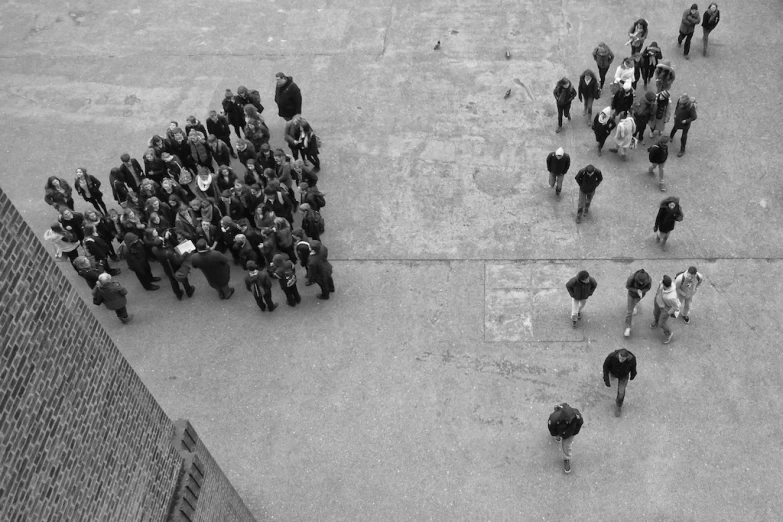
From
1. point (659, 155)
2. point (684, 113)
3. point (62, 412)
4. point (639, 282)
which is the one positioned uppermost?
point (62, 412)

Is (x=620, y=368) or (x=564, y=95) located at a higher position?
(x=564, y=95)

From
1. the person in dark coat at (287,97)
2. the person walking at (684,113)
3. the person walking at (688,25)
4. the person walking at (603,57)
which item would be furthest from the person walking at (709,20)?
the person in dark coat at (287,97)

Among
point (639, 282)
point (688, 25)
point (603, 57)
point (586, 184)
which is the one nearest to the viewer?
point (639, 282)

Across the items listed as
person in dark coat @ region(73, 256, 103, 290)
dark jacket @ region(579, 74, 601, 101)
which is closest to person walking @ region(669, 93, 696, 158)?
dark jacket @ region(579, 74, 601, 101)

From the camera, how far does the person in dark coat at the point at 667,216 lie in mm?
11430

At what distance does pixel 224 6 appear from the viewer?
1988 cm

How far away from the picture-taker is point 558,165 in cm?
1307

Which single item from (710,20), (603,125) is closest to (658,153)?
(603,125)

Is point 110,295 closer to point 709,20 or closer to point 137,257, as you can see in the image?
point 137,257

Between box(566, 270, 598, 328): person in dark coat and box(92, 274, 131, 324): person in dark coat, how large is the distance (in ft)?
23.5

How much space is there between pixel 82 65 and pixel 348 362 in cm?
1209

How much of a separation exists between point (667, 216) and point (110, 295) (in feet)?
30.1

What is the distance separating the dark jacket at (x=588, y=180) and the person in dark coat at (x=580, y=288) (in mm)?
2240

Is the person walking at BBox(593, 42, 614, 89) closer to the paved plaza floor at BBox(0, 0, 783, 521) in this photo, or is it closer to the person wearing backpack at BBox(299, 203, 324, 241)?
the paved plaza floor at BBox(0, 0, 783, 521)
